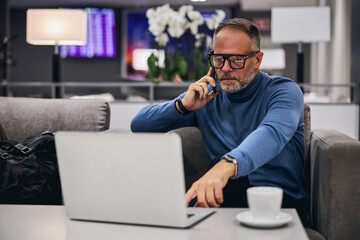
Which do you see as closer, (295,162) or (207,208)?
(207,208)

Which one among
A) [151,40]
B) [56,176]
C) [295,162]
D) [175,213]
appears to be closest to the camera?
[175,213]

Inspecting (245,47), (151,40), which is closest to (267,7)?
(151,40)

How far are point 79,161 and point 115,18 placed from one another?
30.9 feet

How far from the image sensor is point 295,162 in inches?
64.5

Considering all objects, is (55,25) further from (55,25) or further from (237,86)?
(237,86)

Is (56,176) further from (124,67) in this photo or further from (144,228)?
(124,67)

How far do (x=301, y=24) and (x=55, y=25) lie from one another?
6.52 feet

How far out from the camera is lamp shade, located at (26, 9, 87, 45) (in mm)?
3914

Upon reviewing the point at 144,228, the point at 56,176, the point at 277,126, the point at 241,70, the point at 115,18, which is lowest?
the point at 56,176

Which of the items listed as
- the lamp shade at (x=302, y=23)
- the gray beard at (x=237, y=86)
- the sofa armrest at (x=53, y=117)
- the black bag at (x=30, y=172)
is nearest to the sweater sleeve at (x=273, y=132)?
the gray beard at (x=237, y=86)

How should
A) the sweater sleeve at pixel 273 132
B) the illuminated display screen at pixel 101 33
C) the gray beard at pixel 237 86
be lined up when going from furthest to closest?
the illuminated display screen at pixel 101 33
the gray beard at pixel 237 86
the sweater sleeve at pixel 273 132

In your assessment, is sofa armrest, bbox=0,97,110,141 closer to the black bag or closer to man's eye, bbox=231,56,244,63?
the black bag

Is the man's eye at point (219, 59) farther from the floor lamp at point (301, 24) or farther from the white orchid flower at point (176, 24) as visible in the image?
the floor lamp at point (301, 24)

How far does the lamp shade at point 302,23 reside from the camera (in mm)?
4090
